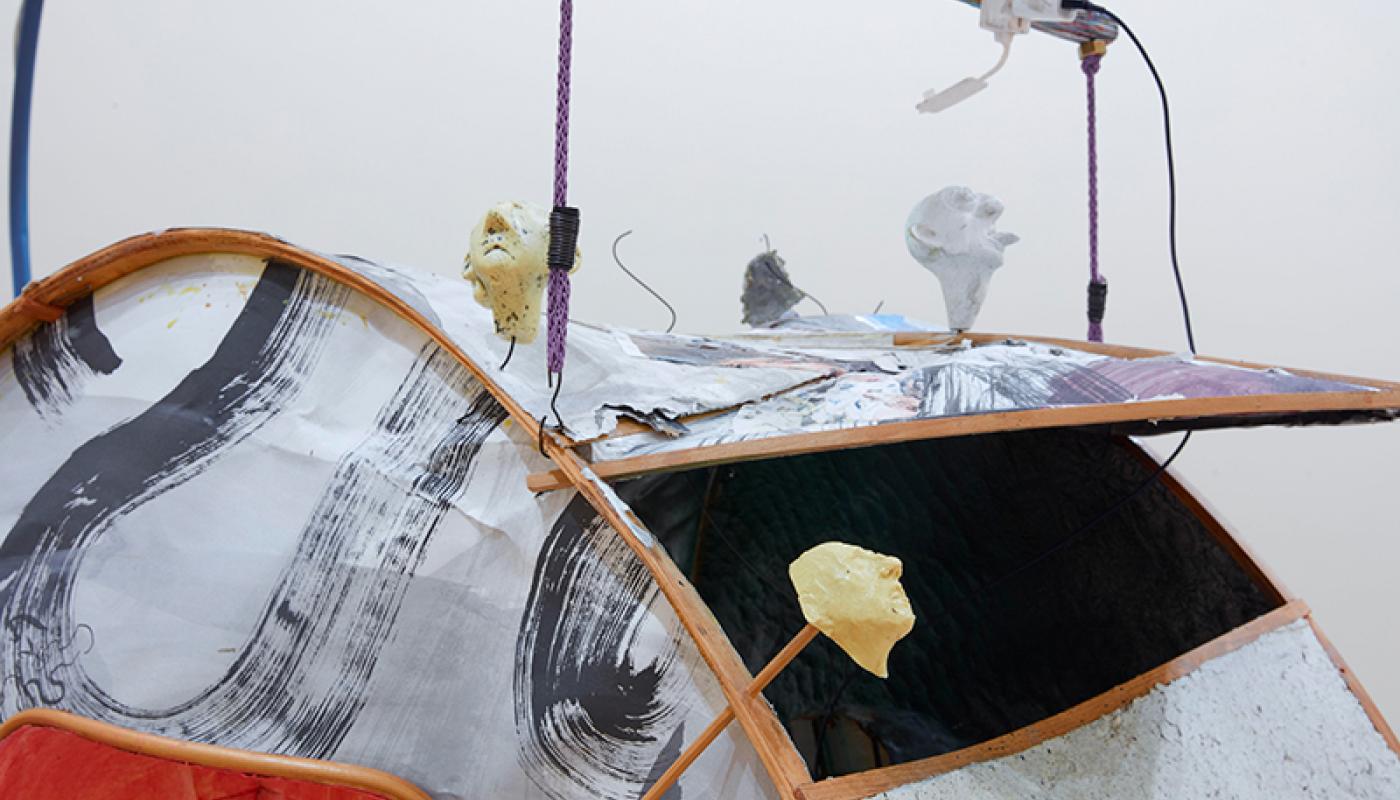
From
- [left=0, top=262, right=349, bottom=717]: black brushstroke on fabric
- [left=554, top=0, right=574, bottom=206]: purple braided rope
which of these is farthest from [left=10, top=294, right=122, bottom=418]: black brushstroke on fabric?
[left=554, top=0, right=574, bottom=206]: purple braided rope

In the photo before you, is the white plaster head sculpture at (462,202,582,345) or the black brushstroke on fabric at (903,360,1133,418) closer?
the black brushstroke on fabric at (903,360,1133,418)

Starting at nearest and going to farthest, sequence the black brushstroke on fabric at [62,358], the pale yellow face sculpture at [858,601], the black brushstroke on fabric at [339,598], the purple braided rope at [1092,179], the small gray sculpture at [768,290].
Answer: the pale yellow face sculpture at [858,601] → the black brushstroke on fabric at [339,598] → the black brushstroke on fabric at [62,358] → the purple braided rope at [1092,179] → the small gray sculpture at [768,290]

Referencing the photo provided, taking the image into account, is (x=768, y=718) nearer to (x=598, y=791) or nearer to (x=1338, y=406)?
(x=598, y=791)

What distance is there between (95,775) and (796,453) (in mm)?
598

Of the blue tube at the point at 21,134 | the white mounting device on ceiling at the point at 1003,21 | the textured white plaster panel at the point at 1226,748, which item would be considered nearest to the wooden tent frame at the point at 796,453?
the textured white plaster panel at the point at 1226,748

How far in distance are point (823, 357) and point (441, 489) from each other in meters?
0.40

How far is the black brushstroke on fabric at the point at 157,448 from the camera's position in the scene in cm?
84

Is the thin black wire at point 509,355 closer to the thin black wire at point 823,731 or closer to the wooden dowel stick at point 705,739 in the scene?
the wooden dowel stick at point 705,739

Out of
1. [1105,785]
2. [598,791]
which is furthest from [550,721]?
[1105,785]

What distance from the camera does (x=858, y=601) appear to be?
0.53 meters

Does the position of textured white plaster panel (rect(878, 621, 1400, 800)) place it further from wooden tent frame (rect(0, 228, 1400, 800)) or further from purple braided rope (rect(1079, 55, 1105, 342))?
purple braided rope (rect(1079, 55, 1105, 342))

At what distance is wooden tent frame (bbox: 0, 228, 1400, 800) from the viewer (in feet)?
1.90

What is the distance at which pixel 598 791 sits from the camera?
65 centimetres

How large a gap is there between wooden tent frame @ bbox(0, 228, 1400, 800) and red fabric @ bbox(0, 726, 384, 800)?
35 mm
